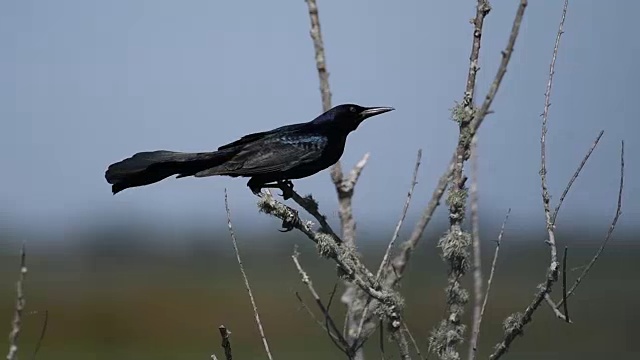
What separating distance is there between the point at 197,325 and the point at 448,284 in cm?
3331

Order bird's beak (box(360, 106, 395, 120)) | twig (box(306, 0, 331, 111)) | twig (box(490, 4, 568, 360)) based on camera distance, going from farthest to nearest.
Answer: bird's beak (box(360, 106, 395, 120)) < twig (box(306, 0, 331, 111)) < twig (box(490, 4, 568, 360))

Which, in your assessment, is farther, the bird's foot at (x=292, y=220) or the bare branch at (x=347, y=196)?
the bare branch at (x=347, y=196)

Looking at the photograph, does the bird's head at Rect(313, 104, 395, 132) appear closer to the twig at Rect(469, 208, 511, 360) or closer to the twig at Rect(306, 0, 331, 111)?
the twig at Rect(306, 0, 331, 111)

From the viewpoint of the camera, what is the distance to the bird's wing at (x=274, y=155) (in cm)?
450

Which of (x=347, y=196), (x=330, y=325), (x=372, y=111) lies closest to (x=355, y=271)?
(x=330, y=325)

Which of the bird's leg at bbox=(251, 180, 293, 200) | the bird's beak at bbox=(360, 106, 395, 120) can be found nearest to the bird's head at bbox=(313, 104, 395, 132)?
the bird's beak at bbox=(360, 106, 395, 120)

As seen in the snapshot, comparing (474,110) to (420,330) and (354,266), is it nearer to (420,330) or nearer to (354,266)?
(354,266)

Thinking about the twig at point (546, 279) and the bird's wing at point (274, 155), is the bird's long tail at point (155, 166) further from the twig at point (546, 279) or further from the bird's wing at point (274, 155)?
the twig at point (546, 279)

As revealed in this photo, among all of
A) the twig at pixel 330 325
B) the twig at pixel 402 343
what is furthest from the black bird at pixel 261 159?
the twig at pixel 402 343

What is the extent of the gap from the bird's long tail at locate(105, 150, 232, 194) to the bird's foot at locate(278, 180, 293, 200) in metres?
0.26

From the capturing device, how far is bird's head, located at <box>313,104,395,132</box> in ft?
16.2

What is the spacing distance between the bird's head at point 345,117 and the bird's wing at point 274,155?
19 cm

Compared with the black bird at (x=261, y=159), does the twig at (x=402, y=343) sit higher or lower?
lower

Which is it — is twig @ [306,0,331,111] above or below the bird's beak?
above
